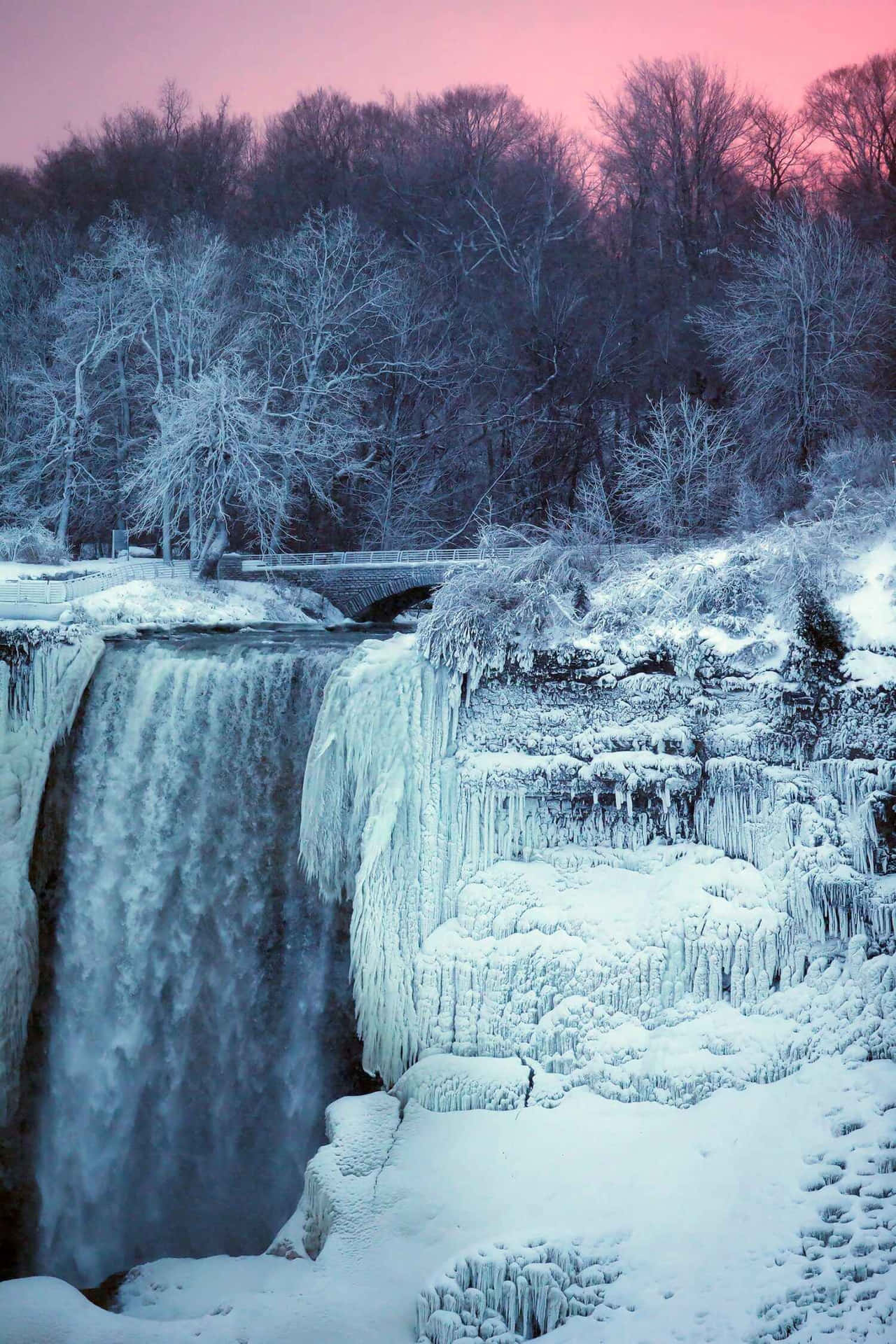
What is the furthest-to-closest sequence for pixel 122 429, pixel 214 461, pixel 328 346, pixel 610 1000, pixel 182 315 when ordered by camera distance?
pixel 122 429 < pixel 328 346 < pixel 182 315 < pixel 214 461 < pixel 610 1000

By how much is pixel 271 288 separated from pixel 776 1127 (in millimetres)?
23684

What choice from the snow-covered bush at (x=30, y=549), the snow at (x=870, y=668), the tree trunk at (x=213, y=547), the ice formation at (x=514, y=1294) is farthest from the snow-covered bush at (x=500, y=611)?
the snow-covered bush at (x=30, y=549)

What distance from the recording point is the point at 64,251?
29984 millimetres

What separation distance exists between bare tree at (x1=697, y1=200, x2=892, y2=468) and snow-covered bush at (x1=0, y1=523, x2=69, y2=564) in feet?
48.3

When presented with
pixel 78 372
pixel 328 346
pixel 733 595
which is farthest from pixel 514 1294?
pixel 78 372

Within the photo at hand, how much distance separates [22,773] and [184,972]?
10.5 feet

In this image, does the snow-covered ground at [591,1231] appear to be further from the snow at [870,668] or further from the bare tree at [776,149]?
the bare tree at [776,149]

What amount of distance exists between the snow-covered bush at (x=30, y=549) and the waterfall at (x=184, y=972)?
1041 centimetres

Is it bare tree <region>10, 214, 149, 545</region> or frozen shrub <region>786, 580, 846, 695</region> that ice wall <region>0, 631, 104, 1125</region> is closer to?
frozen shrub <region>786, 580, 846, 695</region>

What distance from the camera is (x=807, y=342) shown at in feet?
70.7

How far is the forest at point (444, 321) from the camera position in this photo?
21.9 metres

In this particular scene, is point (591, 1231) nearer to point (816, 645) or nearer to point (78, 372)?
point (816, 645)

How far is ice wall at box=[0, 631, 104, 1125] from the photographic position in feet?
40.1

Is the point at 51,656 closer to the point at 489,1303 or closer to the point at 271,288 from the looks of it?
the point at 489,1303
